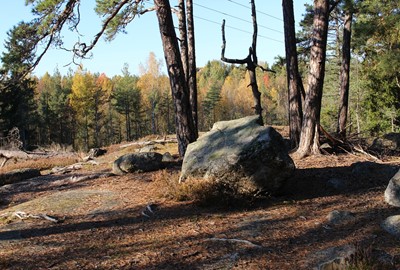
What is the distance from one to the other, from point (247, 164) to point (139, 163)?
159 inches

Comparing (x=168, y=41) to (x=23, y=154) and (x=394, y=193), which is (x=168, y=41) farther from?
(x=23, y=154)

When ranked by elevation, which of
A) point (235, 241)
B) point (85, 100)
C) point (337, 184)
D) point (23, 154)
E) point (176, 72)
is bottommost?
point (235, 241)

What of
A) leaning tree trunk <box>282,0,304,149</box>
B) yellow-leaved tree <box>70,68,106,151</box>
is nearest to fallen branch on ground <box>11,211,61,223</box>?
leaning tree trunk <box>282,0,304,149</box>

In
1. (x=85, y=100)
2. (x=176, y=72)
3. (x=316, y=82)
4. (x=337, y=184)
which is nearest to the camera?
(x=337, y=184)

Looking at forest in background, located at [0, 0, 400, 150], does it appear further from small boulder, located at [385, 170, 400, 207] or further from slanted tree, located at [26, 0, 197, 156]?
small boulder, located at [385, 170, 400, 207]

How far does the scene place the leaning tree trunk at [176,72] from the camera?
8.83 m

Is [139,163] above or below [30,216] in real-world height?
above

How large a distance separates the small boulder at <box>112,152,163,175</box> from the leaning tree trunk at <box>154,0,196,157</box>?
735 millimetres

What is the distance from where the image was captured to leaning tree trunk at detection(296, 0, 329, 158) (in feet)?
28.3

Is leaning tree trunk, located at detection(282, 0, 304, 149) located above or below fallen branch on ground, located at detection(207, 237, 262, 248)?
above

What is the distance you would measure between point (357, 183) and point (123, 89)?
193 feet

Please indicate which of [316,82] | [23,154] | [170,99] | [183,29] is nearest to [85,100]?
[170,99]

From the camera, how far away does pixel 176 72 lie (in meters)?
8.94

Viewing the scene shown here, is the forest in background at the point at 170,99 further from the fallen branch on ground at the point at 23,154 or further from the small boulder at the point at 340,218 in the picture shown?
the small boulder at the point at 340,218
